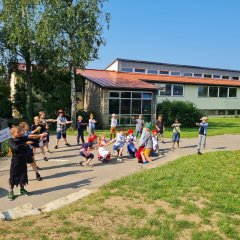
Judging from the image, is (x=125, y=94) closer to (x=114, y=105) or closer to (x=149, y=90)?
(x=114, y=105)

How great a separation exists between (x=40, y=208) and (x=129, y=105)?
20778 millimetres

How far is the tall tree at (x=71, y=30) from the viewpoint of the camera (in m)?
22.5

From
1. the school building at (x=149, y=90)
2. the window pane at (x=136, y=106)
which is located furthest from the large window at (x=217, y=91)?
the window pane at (x=136, y=106)

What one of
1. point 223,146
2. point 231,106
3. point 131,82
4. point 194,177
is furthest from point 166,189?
point 231,106

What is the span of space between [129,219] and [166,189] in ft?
7.06

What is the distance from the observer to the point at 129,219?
21.3 ft

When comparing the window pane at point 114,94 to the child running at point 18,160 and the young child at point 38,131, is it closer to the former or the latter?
the young child at point 38,131

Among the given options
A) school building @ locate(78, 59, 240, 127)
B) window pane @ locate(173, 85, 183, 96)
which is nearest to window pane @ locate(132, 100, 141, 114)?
school building @ locate(78, 59, 240, 127)

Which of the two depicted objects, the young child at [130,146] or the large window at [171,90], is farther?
the large window at [171,90]

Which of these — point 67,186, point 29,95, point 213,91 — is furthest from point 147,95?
point 67,186

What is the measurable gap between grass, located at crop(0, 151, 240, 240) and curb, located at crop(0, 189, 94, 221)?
241mm

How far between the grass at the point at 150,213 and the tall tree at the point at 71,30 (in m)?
15.4

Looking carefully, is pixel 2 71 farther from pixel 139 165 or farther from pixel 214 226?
pixel 214 226

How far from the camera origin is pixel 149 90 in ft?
92.6
